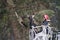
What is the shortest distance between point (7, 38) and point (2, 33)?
0.13m

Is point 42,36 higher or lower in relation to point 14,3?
lower

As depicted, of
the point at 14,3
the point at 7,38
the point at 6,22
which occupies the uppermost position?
the point at 14,3

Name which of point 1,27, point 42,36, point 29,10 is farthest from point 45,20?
point 1,27

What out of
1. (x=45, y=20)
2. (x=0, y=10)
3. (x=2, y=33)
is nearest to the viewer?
(x=45, y=20)

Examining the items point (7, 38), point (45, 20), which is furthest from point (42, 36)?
point (7, 38)

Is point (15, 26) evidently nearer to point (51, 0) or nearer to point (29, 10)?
point (29, 10)

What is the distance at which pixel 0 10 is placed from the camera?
462cm

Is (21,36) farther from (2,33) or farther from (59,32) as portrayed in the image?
(59,32)

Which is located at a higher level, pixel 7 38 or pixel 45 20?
pixel 45 20

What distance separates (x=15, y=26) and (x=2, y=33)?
41cm

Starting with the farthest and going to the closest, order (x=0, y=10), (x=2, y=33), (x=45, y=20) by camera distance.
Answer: (x=2, y=33)
(x=0, y=10)
(x=45, y=20)

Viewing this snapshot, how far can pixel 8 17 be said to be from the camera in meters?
4.69

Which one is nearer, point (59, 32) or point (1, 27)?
point (1, 27)

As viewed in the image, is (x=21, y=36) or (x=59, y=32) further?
(x=59, y=32)
